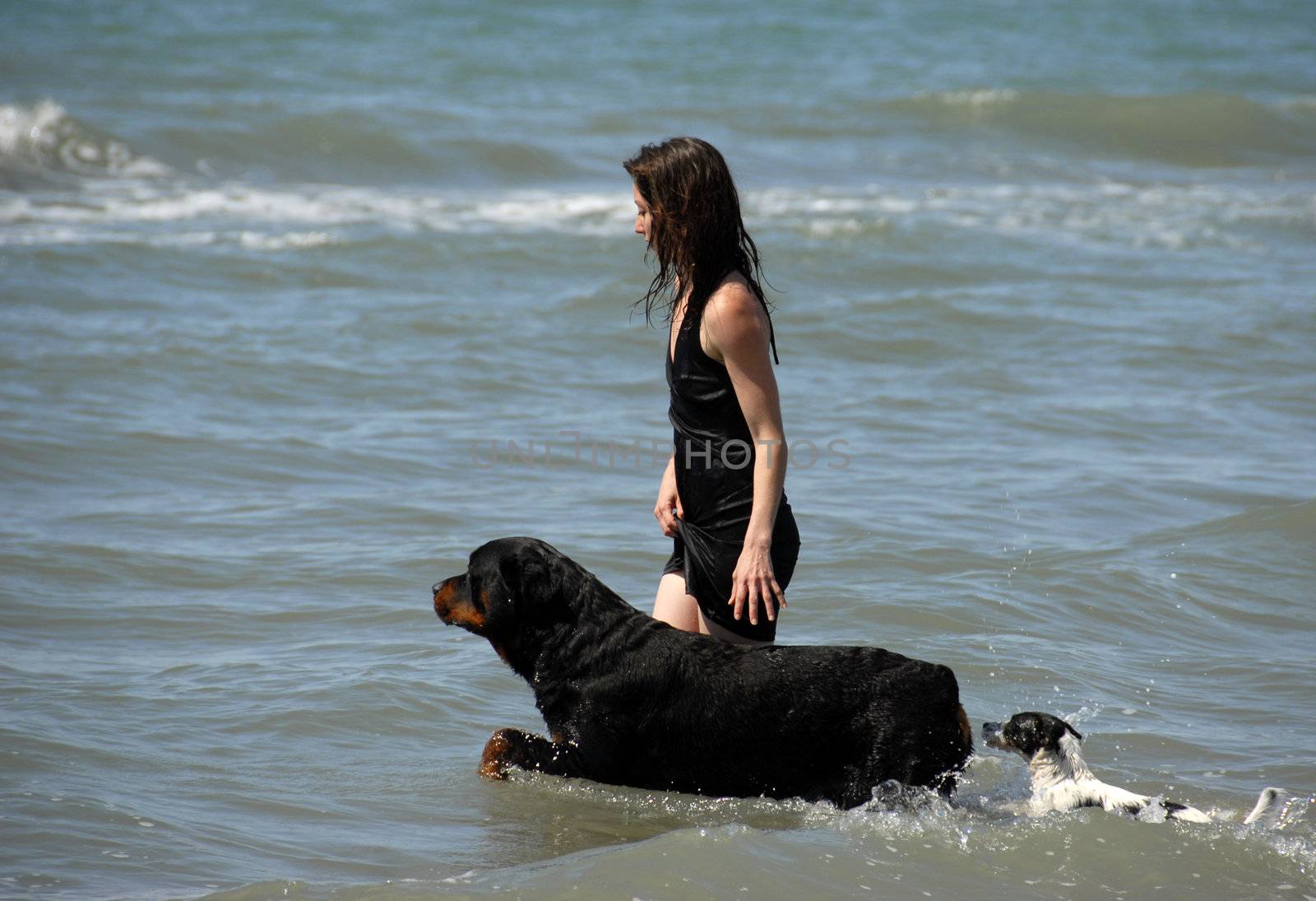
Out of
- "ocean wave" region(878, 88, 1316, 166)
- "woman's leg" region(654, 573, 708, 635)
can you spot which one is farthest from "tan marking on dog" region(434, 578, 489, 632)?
"ocean wave" region(878, 88, 1316, 166)

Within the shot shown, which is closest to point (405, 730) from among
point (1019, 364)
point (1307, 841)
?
point (1307, 841)

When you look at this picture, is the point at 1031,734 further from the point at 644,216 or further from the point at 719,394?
the point at 644,216

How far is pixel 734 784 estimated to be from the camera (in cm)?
433

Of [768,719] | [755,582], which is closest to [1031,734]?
[768,719]

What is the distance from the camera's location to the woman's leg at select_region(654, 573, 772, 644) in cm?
443

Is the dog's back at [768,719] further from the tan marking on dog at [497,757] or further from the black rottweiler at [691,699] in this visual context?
the tan marking on dog at [497,757]

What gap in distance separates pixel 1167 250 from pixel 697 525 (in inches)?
468

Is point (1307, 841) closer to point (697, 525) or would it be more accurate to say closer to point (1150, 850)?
point (1150, 850)

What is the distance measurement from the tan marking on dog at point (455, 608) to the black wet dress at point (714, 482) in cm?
69

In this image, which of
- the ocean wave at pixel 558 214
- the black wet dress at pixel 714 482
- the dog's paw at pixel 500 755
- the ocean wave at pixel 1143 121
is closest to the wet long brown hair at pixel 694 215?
the black wet dress at pixel 714 482

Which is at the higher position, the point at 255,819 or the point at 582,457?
the point at 582,457

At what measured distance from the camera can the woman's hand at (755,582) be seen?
13.4 feet

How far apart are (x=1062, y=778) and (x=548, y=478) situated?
426 centimetres

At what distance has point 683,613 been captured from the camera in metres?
4.50
